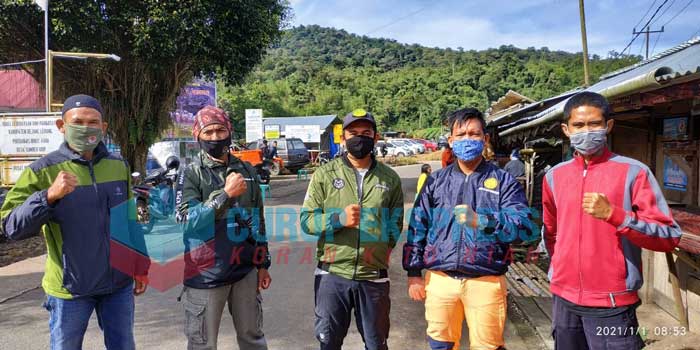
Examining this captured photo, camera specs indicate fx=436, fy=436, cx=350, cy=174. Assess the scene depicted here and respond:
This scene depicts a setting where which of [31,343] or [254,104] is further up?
[254,104]

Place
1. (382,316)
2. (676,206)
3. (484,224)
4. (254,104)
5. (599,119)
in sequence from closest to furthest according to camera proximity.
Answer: (599,119), (484,224), (382,316), (676,206), (254,104)

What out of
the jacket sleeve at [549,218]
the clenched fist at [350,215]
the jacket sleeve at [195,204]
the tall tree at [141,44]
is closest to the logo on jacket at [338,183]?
the clenched fist at [350,215]

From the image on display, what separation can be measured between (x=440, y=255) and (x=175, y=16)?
31.8 ft

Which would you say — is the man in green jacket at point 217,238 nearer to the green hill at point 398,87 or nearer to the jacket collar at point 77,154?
the jacket collar at point 77,154

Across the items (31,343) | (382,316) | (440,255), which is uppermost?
(440,255)

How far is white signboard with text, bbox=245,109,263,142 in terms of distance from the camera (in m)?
23.0

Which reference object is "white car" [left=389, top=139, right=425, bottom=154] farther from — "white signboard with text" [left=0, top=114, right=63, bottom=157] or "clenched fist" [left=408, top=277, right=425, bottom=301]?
"clenched fist" [left=408, top=277, right=425, bottom=301]

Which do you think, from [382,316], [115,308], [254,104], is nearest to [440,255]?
[382,316]

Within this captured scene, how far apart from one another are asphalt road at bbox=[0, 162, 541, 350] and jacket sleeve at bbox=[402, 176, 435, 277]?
4.30ft

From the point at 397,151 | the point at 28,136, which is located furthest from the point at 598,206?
the point at 397,151

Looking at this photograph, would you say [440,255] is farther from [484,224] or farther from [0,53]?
[0,53]

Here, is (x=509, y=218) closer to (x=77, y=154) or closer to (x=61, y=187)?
(x=61, y=187)

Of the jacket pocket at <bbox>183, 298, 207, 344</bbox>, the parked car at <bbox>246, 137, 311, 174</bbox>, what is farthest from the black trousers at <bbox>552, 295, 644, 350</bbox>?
the parked car at <bbox>246, 137, 311, 174</bbox>

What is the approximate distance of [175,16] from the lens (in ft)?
33.1
